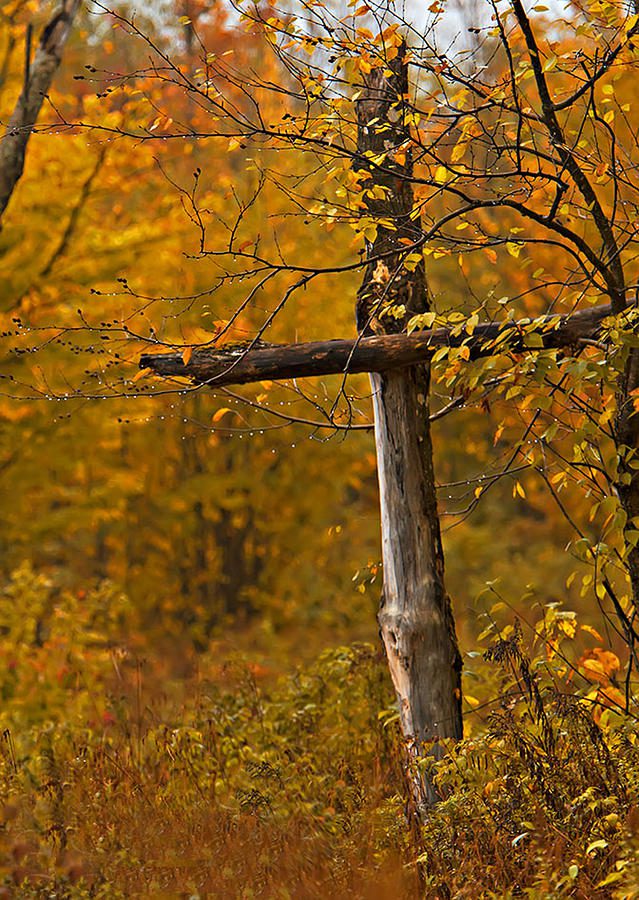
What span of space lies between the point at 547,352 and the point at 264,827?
2127 millimetres

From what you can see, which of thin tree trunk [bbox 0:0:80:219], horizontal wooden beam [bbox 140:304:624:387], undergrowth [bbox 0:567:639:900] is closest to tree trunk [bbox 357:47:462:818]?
horizontal wooden beam [bbox 140:304:624:387]

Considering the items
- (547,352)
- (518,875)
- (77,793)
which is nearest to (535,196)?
(547,352)

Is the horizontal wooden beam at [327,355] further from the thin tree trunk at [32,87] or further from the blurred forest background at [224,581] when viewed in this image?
the thin tree trunk at [32,87]

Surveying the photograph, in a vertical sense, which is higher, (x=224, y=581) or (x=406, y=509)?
(x=406, y=509)

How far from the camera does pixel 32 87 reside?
6113mm

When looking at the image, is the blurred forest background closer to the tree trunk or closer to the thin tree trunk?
the tree trunk

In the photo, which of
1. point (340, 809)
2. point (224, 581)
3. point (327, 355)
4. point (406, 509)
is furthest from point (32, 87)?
point (224, 581)

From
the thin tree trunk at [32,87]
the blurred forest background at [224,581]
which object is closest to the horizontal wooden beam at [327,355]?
the blurred forest background at [224,581]

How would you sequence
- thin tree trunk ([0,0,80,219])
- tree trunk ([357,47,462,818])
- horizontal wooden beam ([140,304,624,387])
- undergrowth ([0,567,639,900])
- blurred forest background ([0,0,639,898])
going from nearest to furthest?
undergrowth ([0,567,639,900]) < blurred forest background ([0,0,639,898]) < horizontal wooden beam ([140,304,624,387]) < tree trunk ([357,47,462,818]) < thin tree trunk ([0,0,80,219])

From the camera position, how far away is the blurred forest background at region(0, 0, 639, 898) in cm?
372

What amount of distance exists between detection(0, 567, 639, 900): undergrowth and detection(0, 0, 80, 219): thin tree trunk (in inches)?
129

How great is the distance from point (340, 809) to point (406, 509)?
1.39 meters

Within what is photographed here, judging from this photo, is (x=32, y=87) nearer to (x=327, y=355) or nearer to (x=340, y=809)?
(x=327, y=355)

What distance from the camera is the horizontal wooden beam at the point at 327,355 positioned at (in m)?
4.33
